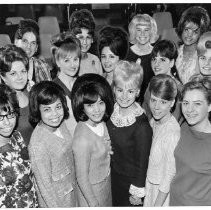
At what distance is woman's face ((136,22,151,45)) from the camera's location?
3553 mm

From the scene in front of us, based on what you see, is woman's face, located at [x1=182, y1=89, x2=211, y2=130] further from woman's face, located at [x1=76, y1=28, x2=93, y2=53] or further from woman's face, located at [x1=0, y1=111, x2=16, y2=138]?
woman's face, located at [x1=76, y1=28, x2=93, y2=53]

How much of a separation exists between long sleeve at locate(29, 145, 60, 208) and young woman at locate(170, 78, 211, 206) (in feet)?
2.60

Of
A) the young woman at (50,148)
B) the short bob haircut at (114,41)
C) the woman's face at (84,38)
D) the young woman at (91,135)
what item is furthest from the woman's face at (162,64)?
the young woman at (50,148)

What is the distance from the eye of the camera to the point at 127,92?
2.37 meters

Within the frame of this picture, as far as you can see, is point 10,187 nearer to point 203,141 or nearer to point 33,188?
point 33,188

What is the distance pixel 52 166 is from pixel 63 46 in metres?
1.09

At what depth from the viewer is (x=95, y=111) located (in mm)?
2223

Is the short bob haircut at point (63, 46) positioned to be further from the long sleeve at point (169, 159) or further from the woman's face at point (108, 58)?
the long sleeve at point (169, 159)

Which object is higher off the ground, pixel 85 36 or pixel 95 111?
pixel 85 36

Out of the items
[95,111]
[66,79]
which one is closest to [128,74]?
[95,111]

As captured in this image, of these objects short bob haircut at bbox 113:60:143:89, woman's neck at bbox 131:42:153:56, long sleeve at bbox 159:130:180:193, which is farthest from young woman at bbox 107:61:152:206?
woman's neck at bbox 131:42:153:56

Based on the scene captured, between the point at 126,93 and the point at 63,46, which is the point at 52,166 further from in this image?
the point at 63,46

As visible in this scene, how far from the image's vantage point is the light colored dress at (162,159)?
7.03 ft

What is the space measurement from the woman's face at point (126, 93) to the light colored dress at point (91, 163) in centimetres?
21
